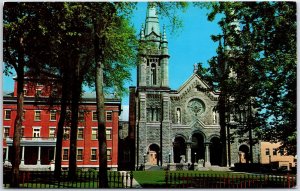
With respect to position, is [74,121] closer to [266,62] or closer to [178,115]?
[266,62]

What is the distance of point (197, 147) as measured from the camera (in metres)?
33.7

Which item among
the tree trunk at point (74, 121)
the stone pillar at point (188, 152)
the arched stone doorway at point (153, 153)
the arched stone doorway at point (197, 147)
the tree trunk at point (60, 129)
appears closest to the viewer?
the tree trunk at point (74, 121)

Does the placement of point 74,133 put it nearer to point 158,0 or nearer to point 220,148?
point 158,0

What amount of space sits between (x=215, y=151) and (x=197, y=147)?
1544 mm

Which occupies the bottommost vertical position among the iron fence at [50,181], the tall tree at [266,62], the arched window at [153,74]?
the iron fence at [50,181]

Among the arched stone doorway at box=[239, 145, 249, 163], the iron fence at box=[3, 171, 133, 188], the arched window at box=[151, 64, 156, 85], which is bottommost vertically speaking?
the iron fence at box=[3, 171, 133, 188]

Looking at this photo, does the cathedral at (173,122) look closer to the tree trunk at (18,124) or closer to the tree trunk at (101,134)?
the tree trunk at (101,134)

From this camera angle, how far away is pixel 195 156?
3322 centimetres

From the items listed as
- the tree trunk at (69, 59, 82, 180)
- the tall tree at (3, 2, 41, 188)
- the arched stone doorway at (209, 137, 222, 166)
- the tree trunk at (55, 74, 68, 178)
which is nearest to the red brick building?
the arched stone doorway at (209, 137, 222, 166)

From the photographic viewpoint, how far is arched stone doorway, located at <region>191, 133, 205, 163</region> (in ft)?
109

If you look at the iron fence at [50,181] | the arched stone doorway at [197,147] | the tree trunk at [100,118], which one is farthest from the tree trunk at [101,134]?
the arched stone doorway at [197,147]

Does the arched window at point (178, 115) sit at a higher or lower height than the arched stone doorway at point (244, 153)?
higher

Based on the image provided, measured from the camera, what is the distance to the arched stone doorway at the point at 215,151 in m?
33.1

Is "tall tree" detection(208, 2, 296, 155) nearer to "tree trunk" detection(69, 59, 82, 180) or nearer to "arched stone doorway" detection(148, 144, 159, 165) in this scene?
"tree trunk" detection(69, 59, 82, 180)
